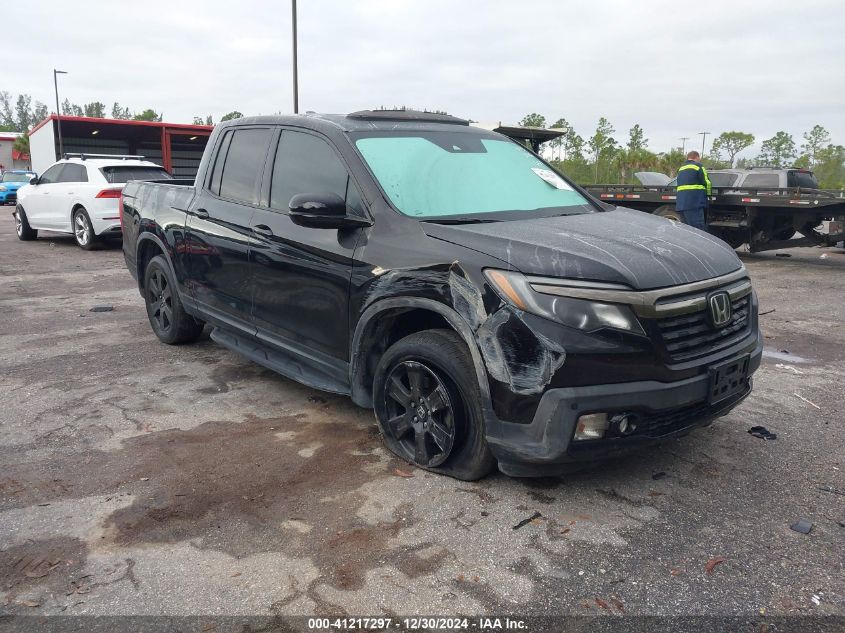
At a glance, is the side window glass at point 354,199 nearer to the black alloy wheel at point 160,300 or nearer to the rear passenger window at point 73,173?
the black alloy wheel at point 160,300

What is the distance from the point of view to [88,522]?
3.13 meters

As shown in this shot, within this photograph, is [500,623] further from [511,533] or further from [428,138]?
[428,138]

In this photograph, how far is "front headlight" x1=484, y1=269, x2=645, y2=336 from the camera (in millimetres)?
2928

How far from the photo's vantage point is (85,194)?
41.3 ft

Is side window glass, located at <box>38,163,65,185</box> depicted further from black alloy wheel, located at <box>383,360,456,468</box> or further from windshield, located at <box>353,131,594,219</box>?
black alloy wheel, located at <box>383,360,456,468</box>

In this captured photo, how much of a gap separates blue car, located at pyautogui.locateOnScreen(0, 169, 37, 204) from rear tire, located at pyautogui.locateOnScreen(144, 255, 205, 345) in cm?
2833

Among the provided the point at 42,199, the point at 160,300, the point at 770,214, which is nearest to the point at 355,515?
the point at 160,300

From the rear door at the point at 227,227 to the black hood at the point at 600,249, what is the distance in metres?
1.65

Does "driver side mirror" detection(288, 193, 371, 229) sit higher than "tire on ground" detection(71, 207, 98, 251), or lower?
higher

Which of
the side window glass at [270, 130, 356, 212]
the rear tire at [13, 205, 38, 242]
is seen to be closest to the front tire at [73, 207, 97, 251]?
the rear tire at [13, 205, 38, 242]

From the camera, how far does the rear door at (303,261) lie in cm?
384

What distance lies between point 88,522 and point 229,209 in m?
2.32

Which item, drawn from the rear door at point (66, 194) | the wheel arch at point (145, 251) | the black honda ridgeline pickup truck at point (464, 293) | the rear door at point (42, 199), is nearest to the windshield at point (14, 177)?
the rear door at point (42, 199)

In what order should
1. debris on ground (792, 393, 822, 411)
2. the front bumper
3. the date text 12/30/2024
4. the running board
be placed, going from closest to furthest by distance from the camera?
the date text 12/30/2024 → the front bumper → the running board → debris on ground (792, 393, 822, 411)
